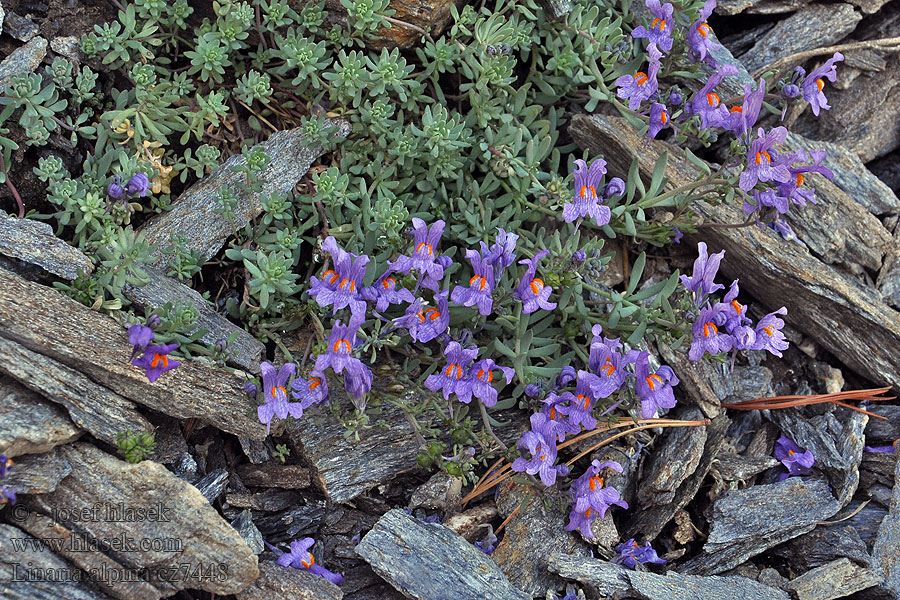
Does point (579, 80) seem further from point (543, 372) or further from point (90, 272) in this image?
point (90, 272)

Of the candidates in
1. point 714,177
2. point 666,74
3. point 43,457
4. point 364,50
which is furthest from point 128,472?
point 666,74

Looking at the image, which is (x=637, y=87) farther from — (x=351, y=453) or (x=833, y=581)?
(x=833, y=581)

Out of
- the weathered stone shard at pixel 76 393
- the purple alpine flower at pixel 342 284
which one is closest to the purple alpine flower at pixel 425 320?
the purple alpine flower at pixel 342 284

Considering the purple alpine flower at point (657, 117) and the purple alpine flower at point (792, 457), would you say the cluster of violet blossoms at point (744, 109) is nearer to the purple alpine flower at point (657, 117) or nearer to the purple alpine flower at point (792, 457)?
the purple alpine flower at point (657, 117)

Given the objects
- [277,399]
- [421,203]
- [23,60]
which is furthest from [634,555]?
[23,60]

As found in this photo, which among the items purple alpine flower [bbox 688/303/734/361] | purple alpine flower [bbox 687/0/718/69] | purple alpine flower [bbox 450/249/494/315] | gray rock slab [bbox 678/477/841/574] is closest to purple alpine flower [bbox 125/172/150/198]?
purple alpine flower [bbox 450/249/494/315]
